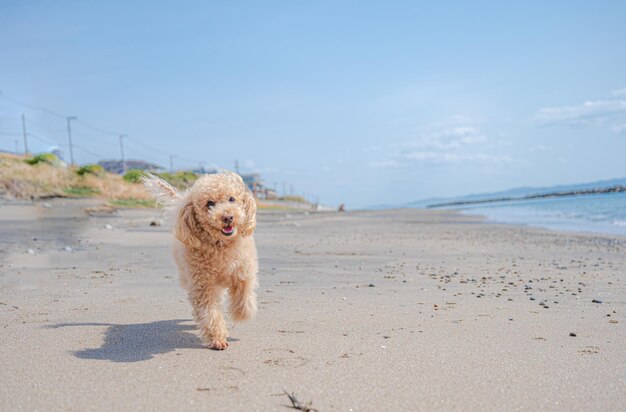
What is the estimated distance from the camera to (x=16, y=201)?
1955 cm

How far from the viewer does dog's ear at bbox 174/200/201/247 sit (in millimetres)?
4379

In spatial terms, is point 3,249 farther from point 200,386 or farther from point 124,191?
point 124,191

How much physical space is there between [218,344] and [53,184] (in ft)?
68.9

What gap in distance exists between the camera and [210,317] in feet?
13.7

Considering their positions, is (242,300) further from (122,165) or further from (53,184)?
(122,165)

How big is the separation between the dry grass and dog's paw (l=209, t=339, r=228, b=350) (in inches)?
764

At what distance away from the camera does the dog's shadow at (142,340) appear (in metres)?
3.70

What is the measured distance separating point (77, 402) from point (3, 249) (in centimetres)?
763

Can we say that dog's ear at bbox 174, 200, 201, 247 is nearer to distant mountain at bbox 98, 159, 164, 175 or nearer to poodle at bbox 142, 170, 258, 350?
poodle at bbox 142, 170, 258, 350

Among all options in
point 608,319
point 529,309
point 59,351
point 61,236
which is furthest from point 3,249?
point 608,319

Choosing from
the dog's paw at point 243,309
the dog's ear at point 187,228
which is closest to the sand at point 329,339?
the dog's paw at point 243,309

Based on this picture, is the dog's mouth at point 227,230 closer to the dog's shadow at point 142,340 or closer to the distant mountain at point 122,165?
the dog's shadow at point 142,340

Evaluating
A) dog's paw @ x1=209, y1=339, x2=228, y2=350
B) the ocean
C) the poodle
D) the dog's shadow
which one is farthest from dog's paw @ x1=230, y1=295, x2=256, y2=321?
the ocean

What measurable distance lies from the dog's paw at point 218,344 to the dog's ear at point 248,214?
3.01 ft
